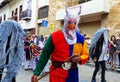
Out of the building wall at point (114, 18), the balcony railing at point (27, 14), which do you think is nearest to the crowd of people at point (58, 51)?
the building wall at point (114, 18)

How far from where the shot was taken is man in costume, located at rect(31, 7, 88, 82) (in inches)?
188

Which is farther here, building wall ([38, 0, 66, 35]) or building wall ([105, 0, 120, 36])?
building wall ([38, 0, 66, 35])

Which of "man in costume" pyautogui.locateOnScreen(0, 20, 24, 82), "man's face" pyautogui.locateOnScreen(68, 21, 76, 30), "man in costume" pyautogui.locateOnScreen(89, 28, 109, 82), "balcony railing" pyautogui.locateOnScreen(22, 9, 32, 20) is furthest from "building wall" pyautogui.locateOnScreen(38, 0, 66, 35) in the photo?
"man's face" pyautogui.locateOnScreen(68, 21, 76, 30)

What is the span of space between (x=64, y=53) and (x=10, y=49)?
176cm

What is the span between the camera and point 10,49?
6301 mm

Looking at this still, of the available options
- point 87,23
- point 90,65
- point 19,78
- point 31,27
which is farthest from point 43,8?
point 19,78

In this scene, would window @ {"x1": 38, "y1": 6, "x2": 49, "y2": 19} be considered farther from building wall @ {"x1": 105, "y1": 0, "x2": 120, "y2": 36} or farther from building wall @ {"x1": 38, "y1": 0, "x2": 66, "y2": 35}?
building wall @ {"x1": 105, "y1": 0, "x2": 120, "y2": 36}

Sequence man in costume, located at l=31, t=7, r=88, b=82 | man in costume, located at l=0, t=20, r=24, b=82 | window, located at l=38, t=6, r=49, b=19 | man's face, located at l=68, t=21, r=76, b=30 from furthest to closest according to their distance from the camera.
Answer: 1. window, located at l=38, t=6, r=49, b=19
2. man in costume, located at l=0, t=20, r=24, b=82
3. man's face, located at l=68, t=21, r=76, b=30
4. man in costume, located at l=31, t=7, r=88, b=82

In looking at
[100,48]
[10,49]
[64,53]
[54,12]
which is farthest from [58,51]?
[54,12]

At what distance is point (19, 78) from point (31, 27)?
23.1 metres

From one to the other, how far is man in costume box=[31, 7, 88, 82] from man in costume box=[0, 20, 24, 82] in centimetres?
162

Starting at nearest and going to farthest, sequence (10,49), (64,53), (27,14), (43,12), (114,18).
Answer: (64,53) → (10,49) → (114,18) → (43,12) → (27,14)

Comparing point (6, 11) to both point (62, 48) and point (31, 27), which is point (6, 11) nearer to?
point (31, 27)

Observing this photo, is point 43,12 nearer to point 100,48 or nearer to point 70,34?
point 100,48
